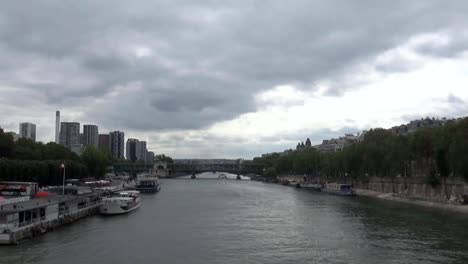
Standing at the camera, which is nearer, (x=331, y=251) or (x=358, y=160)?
(x=331, y=251)

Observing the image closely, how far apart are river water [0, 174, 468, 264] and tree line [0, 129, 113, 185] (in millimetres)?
37336

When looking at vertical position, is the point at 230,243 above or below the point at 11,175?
below

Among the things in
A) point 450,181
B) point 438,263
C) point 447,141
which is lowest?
point 438,263

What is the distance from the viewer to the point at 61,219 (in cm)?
6359

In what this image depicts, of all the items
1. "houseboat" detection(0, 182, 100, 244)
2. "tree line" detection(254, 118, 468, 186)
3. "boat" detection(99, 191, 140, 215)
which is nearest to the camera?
"houseboat" detection(0, 182, 100, 244)

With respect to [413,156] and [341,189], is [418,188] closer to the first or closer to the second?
[413,156]

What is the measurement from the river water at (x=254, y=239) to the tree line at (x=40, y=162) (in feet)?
122

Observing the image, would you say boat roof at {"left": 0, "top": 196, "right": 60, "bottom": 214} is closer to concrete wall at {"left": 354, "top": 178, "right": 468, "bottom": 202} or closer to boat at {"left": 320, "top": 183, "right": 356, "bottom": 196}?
concrete wall at {"left": 354, "top": 178, "right": 468, "bottom": 202}

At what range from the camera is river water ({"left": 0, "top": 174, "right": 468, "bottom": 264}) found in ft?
142

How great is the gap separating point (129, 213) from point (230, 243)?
34686 mm

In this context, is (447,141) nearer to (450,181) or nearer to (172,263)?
(450,181)

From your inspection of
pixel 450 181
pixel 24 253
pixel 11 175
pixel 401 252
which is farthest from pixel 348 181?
pixel 24 253

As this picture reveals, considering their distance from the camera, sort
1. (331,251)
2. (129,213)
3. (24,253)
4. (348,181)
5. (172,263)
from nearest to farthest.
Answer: (172,263), (24,253), (331,251), (129,213), (348,181)

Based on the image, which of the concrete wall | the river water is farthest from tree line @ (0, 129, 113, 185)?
the concrete wall
